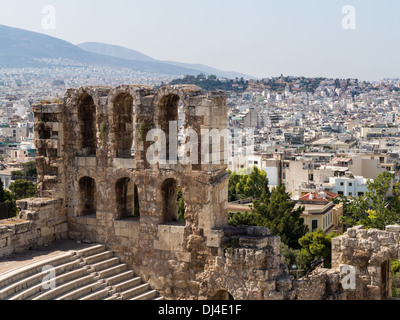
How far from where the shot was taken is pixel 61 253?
1898 cm

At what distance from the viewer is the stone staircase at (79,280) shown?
16.8 m

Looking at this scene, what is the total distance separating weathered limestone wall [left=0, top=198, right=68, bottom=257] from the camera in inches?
736

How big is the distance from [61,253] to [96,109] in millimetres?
4318

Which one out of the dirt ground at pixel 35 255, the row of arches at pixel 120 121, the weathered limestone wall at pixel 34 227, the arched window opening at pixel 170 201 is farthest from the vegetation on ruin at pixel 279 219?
the dirt ground at pixel 35 255

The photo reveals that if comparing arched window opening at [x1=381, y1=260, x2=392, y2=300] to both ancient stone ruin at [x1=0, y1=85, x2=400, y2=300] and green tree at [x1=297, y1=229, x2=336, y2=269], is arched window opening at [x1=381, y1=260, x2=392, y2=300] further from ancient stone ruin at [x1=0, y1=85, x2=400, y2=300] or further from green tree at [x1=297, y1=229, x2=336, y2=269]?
green tree at [x1=297, y1=229, x2=336, y2=269]

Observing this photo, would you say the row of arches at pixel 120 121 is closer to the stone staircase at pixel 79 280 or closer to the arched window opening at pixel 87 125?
the arched window opening at pixel 87 125

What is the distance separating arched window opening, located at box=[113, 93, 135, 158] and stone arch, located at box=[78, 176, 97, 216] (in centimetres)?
150

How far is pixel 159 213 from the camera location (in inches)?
752

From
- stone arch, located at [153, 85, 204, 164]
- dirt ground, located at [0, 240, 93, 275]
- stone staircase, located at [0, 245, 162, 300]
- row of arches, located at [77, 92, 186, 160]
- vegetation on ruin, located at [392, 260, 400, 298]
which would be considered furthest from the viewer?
vegetation on ruin, located at [392, 260, 400, 298]

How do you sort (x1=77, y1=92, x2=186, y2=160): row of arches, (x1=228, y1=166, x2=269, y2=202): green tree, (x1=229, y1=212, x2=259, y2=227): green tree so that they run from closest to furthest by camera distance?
(x1=77, y1=92, x2=186, y2=160): row of arches
(x1=229, y1=212, x2=259, y2=227): green tree
(x1=228, y1=166, x2=269, y2=202): green tree

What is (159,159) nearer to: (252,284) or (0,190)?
(252,284)

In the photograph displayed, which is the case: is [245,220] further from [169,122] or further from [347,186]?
[347,186]

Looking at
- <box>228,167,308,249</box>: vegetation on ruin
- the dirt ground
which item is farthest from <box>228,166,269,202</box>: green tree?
the dirt ground
